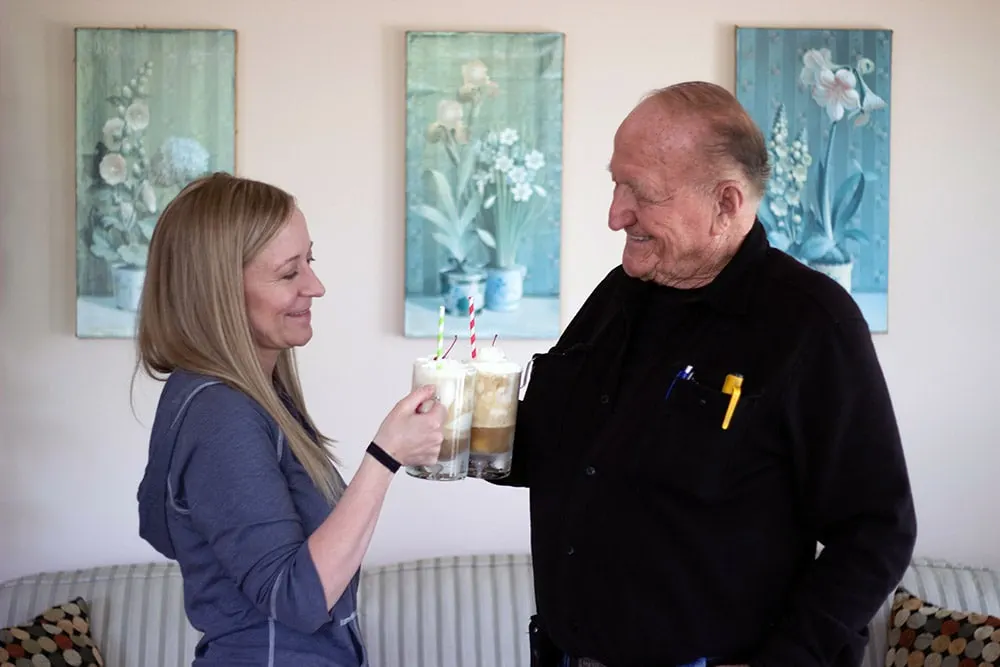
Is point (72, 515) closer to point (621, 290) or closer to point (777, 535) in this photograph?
point (621, 290)

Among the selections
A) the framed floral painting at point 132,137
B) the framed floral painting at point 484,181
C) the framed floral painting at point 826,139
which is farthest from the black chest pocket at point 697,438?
the framed floral painting at point 132,137

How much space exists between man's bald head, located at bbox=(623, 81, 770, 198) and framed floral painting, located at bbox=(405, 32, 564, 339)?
1.40 meters

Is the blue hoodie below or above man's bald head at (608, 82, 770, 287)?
below

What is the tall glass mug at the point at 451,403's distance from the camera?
166 cm

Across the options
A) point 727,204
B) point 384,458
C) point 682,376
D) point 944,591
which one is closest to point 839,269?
point 944,591

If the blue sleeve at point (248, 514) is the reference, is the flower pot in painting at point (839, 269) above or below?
above

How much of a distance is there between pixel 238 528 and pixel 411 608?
1.43 m

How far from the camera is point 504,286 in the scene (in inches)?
124

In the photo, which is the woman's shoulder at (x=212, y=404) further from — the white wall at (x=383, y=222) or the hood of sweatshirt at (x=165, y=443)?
the white wall at (x=383, y=222)

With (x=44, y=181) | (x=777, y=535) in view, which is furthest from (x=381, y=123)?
(x=777, y=535)

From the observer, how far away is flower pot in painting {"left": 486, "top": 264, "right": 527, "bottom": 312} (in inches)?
124

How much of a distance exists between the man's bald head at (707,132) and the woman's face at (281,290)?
1.90 feet

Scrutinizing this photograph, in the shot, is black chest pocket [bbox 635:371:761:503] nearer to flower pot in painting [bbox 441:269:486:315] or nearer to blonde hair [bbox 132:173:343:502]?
blonde hair [bbox 132:173:343:502]

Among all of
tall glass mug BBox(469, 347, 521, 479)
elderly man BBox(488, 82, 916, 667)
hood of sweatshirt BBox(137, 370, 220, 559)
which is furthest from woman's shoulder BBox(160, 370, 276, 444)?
elderly man BBox(488, 82, 916, 667)
